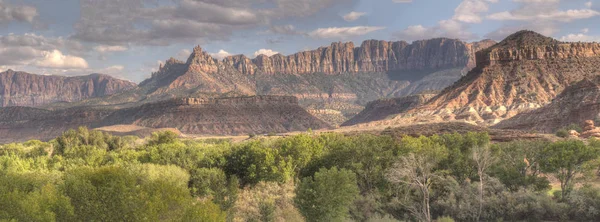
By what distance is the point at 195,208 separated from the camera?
88.1 ft

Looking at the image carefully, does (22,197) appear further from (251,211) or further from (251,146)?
(251,146)

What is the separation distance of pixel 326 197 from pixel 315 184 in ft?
5.95

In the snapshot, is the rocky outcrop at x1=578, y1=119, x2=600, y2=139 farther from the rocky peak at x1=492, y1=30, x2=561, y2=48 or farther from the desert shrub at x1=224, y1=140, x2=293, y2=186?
the rocky peak at x1=492, y1=30, x2=561, y2=48

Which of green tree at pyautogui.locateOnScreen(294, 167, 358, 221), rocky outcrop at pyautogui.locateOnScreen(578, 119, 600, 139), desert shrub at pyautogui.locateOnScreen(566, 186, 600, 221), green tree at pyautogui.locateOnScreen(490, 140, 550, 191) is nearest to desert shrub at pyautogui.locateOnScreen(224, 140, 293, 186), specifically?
green tree at pyautogui.locateOnScreen(294, 167, 358, 221)

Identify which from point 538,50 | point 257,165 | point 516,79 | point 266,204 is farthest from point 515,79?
point 266,204

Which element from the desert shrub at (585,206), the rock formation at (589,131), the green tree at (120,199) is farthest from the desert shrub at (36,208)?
the rock formation at (589,131)

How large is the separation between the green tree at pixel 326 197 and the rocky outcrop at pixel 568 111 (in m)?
75.4

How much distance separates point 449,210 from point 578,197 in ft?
39.1

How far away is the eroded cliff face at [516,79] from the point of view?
131 m

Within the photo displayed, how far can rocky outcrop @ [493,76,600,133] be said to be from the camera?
313 ft

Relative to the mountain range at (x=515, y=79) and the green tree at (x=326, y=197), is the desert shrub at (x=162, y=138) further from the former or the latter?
the mountain range at (x=515, y=79)

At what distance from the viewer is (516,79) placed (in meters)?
140

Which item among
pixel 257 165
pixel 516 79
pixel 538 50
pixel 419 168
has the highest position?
pixel 538 50

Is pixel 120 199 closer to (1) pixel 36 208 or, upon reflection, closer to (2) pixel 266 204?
(1) pixel 36 208
